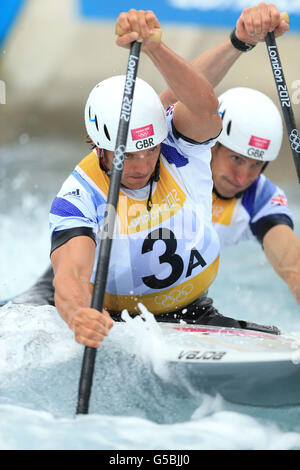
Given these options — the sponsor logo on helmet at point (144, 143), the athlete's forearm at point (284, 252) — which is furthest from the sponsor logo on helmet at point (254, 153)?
the sponsor logo on helmet at point (144, 143)

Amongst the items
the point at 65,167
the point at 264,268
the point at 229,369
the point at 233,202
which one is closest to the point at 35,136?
the point at 65,167

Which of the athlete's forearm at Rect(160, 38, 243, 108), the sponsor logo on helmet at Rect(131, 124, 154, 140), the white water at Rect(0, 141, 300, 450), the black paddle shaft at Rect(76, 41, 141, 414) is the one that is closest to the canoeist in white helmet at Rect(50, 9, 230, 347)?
the sponsor logo on helmet at Rect(131, 124, 154, 140)

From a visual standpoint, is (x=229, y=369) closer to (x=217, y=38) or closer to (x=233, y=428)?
(x=233, y=428)

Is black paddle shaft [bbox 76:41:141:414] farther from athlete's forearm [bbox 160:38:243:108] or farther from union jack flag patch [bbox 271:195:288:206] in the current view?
union jack flag patch [bbox 271:195:288:206]

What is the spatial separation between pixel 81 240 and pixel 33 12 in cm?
756

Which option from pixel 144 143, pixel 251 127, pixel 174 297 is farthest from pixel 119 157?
pixel 251 127

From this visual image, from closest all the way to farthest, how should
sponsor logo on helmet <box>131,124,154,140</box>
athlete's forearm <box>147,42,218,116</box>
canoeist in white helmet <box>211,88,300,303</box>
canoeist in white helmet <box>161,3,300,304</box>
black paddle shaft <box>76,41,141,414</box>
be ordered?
1. black paddle shaft <box>76,41,141,414</box>
2. athlete's forearm <box>147,42,218,116</box>
3. sponsor logo on helmet <box>131,124,154,140</box>
4. canoeist in white helmet <box>161,3,300,304</box>
5. canoeist in white helmet <box>211,88,300,303</box>

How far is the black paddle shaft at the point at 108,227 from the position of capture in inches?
101

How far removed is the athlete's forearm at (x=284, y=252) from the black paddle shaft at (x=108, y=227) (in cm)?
127

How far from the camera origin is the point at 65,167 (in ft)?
29.1

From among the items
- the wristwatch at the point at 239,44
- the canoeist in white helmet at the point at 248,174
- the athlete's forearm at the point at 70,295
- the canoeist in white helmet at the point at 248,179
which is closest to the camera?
the athlete's forearm at the point at 70,295

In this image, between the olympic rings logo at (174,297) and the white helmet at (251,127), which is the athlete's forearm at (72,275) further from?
the white helmet at (251,127)

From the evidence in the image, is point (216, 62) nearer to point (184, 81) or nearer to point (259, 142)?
point (259, 142)

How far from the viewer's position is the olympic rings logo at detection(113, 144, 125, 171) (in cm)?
Result: 276
